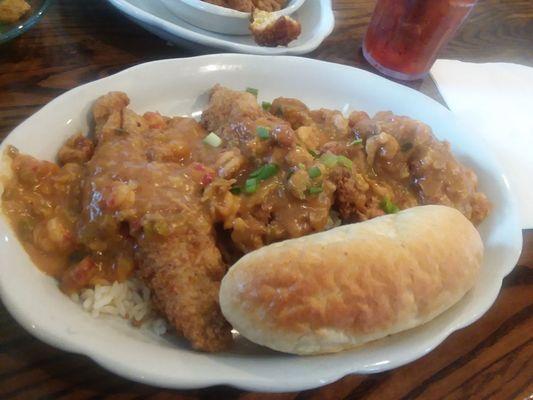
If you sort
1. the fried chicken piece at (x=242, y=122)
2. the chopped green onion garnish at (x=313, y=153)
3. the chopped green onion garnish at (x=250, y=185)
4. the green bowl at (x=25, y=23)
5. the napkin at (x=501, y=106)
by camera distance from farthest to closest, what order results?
the napkin at (x=501, y=106) → the green bowl at (x=25, y=23) → the chopped green onion garnish at (x=313, y=153) → the fried chicken piece at (x=242, y=122) → the chopped green onion garnish at (x=250, y=185)

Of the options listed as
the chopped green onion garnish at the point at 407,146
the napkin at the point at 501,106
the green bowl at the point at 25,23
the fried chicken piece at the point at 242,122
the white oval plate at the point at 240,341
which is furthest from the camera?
the napkin at the point at 501,106

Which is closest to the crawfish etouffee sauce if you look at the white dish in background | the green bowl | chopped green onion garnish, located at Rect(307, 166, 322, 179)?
chopped green onion garnish, located at Rect(307, 166, 322, 179)

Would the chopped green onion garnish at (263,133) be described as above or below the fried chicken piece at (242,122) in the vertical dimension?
above

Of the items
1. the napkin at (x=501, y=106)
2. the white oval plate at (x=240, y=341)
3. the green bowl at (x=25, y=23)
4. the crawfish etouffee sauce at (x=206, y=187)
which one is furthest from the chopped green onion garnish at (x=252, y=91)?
the napkin at (x=501, y=106)

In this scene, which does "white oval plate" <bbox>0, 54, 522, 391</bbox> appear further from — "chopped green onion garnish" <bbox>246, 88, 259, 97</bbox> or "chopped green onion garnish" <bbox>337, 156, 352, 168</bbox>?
"chopped green onion garnish" <bbox>337, 156, 352, 168</bbox>

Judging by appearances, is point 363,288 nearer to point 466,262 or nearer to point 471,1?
point 466,262

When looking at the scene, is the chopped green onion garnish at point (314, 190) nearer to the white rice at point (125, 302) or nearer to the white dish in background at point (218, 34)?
the white rice at point (125, 302)
